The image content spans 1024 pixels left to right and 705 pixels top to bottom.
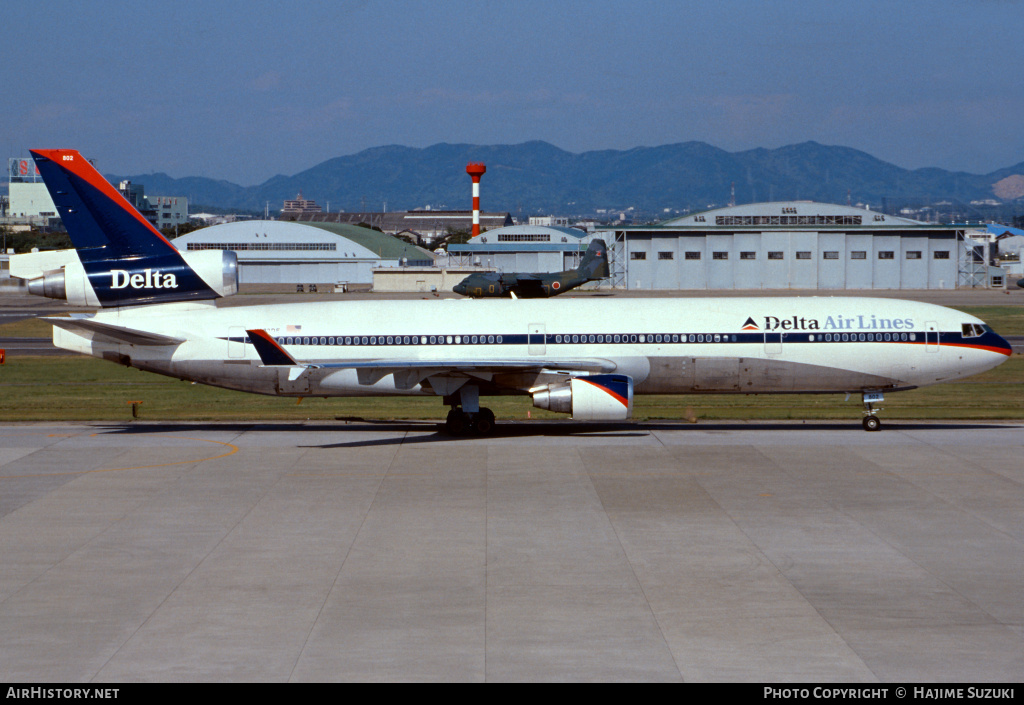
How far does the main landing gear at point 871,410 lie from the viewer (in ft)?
122

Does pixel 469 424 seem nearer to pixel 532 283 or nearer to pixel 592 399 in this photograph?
pixel 592 399

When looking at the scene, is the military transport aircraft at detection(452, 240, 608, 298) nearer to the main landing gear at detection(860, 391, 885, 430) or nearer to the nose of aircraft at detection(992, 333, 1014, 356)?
the main landing gear at detection(860, 391, 885, 430)

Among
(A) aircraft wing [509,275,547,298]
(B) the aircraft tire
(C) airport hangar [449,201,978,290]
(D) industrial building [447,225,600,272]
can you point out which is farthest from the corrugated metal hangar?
(B) the aircraft tire

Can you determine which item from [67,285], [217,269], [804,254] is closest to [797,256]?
[804,254]

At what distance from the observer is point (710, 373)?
3681cm

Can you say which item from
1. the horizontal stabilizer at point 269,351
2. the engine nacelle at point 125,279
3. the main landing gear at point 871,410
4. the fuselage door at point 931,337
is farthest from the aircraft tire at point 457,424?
the fuselage door at point 931,337

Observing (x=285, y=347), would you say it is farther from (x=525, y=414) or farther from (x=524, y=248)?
(x=524, y=248)

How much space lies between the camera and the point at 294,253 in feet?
612

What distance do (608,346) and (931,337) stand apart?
11.7 meters

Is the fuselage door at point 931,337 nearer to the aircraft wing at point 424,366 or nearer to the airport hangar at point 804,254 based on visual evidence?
the aircraft wing at point 424,366

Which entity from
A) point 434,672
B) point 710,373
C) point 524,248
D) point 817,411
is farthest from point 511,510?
point 524,248

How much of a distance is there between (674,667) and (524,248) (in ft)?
520

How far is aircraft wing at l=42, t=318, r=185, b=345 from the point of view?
35500 millimetres

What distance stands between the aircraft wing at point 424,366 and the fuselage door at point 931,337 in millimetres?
11382
